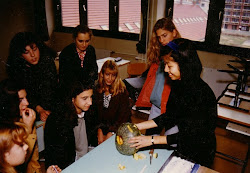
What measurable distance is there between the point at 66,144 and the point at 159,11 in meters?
3.36

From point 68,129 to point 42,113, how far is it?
0.72 meters

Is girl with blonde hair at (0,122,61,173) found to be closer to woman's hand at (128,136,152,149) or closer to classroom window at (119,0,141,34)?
woman's hand at (128,136,152,149)

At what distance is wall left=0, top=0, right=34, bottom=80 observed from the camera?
5.10 m

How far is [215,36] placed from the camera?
4.18 m

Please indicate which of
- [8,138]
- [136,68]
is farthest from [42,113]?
[136,68]

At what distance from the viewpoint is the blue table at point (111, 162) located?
5.14ft

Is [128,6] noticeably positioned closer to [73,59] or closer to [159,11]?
[159,11]

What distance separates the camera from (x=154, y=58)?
2.58 meters

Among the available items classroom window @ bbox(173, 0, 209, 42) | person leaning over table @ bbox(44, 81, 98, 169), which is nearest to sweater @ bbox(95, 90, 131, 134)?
person leaning over table @ bbox(44, 81, 98, 169)

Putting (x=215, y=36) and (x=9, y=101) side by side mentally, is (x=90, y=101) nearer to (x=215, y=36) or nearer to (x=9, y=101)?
(x=9, y=101)

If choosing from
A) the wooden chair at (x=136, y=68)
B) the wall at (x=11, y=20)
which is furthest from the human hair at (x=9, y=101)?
the wall at (x=11, y=20)

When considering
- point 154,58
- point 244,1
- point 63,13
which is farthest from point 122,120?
point 63,13

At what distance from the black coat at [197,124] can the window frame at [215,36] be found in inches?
111

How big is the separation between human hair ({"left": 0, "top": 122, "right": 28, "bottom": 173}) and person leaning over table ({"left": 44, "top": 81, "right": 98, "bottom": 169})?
0.43 metres
